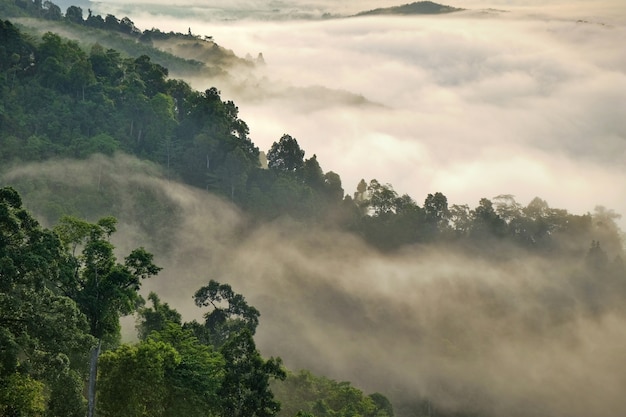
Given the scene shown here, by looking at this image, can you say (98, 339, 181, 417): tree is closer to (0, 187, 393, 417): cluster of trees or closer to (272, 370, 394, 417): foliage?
(0, 187, 393, 417): cluster of trees

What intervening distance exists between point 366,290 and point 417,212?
16.9m

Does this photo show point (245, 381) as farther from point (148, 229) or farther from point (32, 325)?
point (148, 229)

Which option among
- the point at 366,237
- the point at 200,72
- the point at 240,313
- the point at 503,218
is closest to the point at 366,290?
the point at 366,237

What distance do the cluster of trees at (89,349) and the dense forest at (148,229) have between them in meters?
0.09

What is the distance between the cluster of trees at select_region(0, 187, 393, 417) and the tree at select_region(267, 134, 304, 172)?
74.1 meters

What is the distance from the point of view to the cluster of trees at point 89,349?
3191 centimetres

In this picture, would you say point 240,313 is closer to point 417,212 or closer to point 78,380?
point 78,380

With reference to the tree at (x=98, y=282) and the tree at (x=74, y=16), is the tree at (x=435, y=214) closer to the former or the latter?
the tree at (x=98, y=282)

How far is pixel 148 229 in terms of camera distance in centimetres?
9800

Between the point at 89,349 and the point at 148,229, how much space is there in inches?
2546

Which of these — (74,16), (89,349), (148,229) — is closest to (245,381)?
(89,349)

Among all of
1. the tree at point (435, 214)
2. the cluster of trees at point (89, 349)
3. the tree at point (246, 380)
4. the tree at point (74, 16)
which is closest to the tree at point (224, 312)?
the cluster of trees at point (89, 349)

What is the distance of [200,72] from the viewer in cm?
17838

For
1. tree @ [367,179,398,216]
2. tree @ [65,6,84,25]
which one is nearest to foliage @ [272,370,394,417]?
tree @ [367,179,398,216]
